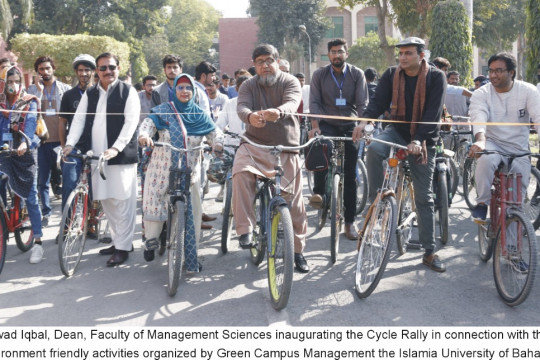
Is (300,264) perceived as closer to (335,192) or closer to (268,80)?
(335,192)

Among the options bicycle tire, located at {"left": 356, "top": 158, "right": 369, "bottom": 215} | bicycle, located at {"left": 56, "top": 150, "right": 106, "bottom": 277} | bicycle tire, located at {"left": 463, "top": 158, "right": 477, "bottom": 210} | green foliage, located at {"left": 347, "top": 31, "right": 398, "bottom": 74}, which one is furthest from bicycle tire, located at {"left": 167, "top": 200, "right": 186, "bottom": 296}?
green foliage, located at {"left": 347, "top": 31, "right": 398, "bottom": 74}

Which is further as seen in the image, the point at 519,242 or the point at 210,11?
the point at 210,11

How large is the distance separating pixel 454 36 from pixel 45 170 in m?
11.6

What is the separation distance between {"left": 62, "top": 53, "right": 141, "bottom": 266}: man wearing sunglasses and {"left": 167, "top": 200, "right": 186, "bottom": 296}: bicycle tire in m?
0.96

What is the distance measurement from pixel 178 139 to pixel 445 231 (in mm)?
2965

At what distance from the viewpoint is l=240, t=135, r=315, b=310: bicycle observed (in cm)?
429

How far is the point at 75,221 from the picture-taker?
5.61 m

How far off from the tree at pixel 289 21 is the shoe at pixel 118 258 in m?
45.9

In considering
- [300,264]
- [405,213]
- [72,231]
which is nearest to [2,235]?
[72,231]

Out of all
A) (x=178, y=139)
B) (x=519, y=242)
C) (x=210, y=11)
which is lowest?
(x=519, y=242)

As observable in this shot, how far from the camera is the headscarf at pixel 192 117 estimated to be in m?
5.49
